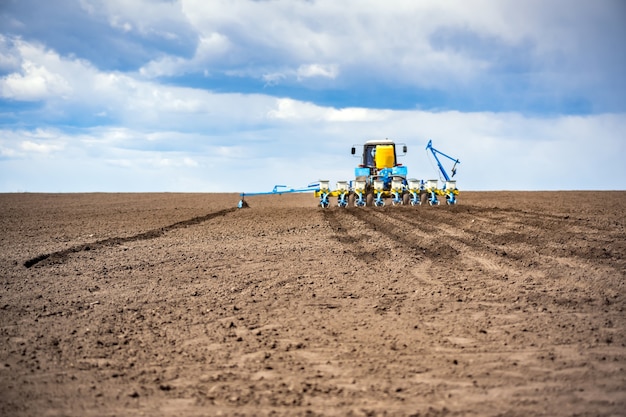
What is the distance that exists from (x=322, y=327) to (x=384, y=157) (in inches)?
858

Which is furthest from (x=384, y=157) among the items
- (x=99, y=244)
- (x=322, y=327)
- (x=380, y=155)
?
(x=322, y=327)

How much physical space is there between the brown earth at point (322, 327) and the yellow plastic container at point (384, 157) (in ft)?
47.7

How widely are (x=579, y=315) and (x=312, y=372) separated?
11.9 feet

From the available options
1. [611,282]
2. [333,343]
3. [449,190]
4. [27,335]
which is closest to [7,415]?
[27,335]

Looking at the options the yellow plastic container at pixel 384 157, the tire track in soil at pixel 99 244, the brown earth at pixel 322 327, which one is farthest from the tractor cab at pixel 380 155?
the brown earth at pixel 322 327

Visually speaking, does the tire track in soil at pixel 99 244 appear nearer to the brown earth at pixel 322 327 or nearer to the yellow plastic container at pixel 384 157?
the brown earth at pixel 322 327

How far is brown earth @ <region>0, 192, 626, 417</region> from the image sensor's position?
15.4ft

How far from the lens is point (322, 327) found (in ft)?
21.8

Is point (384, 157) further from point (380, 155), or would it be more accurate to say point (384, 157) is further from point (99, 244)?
point (99, 244)

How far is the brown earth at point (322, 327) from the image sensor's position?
4.70 metres

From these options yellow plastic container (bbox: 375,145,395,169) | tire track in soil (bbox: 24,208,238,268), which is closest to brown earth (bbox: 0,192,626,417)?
tire track in soil (bbox: 24,208,238,268)

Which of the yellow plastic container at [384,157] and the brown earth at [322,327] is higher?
the yellow plastic container at [384,157]

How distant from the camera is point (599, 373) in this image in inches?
200

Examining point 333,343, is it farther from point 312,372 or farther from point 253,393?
point 253,393
